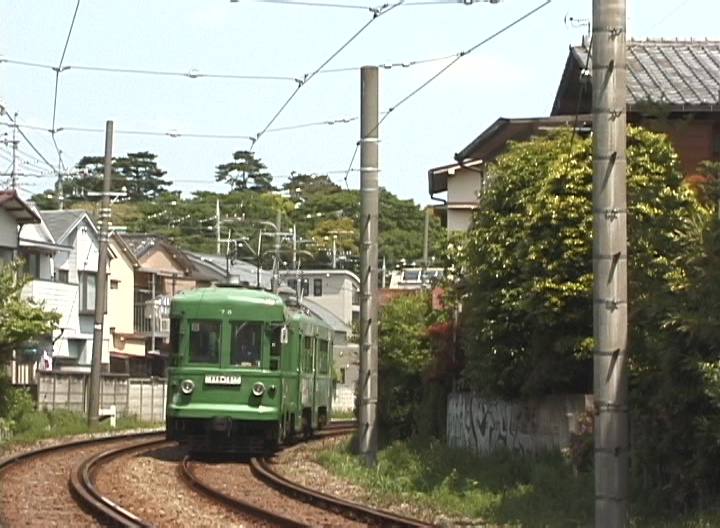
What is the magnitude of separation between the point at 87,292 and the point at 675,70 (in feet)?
121

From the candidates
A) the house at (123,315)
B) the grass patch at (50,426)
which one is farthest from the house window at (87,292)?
the grass patch at (50,426)

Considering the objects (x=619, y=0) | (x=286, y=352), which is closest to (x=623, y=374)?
(x=619, y=0)

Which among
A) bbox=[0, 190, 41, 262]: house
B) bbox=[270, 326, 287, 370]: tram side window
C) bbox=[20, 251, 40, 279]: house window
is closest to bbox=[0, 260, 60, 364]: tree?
bbox=[270, 326, 287, 370]: tram side window

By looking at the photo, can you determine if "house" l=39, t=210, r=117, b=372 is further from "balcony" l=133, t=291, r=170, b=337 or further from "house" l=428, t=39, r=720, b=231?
"house" l=428, t=39, r=720, b=231

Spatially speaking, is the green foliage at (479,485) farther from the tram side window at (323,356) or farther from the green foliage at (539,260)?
the tram side window at (323,356)

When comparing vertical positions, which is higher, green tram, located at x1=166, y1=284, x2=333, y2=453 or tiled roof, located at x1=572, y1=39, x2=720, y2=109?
tiled roof, located at x1=572, y1=39, x2=720, y2=109

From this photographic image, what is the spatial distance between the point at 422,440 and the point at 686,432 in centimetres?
1377

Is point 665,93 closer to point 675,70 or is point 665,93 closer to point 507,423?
point 675,70

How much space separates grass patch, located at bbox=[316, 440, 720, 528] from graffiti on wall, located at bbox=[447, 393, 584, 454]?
0.38m

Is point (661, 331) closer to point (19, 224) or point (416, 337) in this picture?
point (416, 337)

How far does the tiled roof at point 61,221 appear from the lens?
186ft

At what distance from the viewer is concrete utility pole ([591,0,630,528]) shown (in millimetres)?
11289

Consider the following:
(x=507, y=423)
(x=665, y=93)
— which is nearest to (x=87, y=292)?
(x=665, y=93)

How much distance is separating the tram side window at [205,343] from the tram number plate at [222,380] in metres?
0.30
